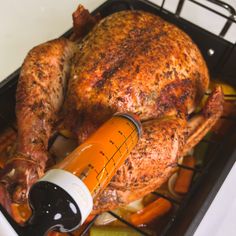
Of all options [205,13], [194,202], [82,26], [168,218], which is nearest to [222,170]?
[194,202]

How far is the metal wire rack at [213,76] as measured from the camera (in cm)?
79

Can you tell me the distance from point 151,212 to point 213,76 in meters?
0.47

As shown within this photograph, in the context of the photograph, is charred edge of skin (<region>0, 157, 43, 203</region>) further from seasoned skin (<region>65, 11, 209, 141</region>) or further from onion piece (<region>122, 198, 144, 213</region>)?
onion piece (<region>122, 198, 144, 213</region>)

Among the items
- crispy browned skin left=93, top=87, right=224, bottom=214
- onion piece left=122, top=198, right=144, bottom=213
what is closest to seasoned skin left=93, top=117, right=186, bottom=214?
crispy browned skin left=93, top=87, right=224, bottom=214

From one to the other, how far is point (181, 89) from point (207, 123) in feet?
0.36

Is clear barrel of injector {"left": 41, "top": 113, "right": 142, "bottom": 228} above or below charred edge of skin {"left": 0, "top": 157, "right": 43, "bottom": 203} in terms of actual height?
above

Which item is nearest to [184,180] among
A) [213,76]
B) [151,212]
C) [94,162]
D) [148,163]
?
[151,212]

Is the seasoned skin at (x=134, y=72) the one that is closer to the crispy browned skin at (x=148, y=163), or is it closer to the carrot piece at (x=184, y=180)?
the crispy browned skin at (x=148, y=163)

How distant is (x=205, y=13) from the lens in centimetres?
137

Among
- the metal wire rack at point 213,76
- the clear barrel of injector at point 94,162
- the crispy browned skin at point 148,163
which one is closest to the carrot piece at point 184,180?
the metal wire rack at point 213,76

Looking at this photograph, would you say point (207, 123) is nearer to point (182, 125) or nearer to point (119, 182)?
point (182, 125)

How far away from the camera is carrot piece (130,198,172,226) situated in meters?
0.84

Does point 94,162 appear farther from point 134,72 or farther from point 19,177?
point 134,72

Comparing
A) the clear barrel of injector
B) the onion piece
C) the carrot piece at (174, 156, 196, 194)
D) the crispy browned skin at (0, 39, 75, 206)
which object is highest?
the clear barrel of injector
